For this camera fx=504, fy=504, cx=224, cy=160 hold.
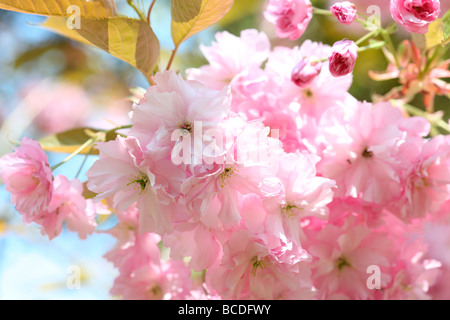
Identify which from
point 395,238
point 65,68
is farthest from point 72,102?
point 395,238

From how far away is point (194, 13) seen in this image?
717mm

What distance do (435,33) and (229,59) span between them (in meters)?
0.32

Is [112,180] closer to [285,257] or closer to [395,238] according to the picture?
[285,257]

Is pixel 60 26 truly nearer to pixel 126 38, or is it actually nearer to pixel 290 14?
pixel 126 38

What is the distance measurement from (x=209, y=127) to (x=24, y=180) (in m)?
0.30

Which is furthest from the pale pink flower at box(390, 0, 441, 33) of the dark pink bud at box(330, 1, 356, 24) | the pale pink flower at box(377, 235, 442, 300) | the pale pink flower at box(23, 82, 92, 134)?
the pale pink flower at box(23, 82, 92, 134)

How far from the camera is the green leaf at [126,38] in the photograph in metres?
0.68

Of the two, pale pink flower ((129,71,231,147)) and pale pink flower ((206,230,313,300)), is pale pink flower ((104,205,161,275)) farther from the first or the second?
pale pink flower ((129,71,231,147))

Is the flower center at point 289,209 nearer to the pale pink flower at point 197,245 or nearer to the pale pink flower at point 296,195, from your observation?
the pale pink flower at point 296,195

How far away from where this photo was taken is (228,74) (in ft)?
2.83

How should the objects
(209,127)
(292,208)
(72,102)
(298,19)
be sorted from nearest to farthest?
(209,127), (292,208), (298,19), (72,102)

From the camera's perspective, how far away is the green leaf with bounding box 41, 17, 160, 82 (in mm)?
681

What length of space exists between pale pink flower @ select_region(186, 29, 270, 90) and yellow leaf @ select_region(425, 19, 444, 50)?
0.26m

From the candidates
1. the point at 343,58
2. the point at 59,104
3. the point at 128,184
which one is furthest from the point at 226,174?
the point at 59,104
